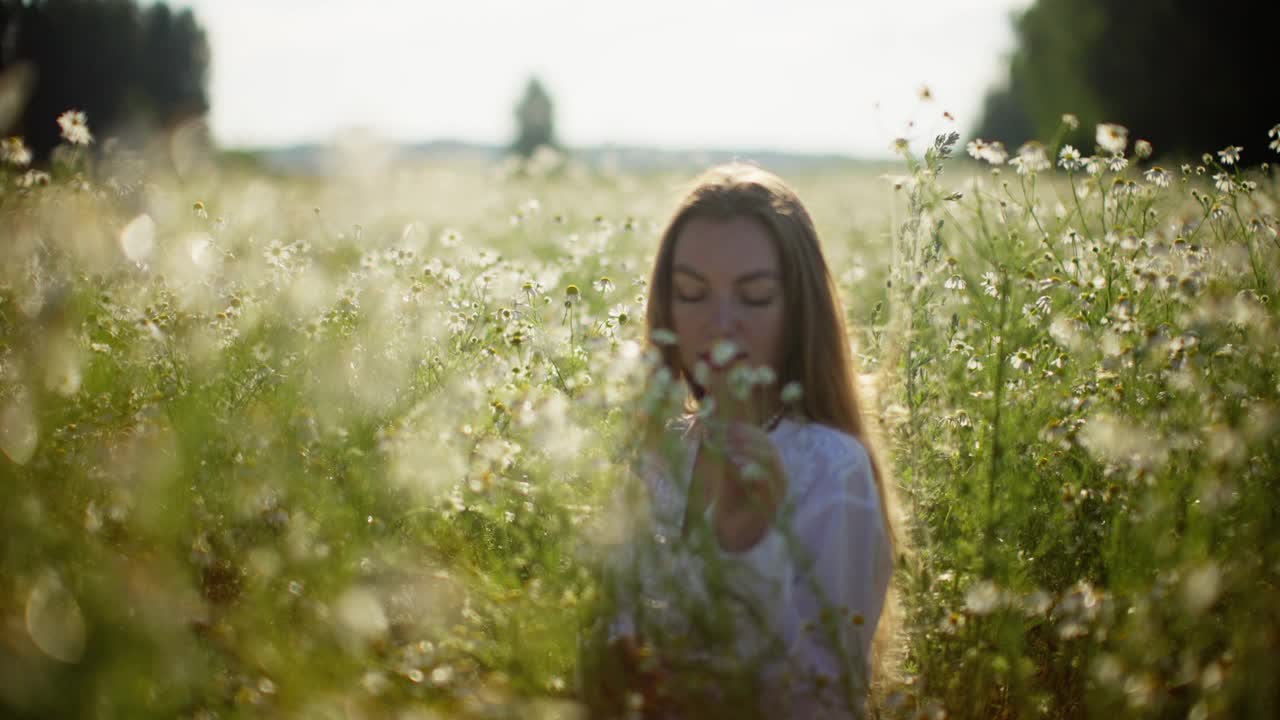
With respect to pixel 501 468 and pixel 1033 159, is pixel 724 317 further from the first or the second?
pixel 1033 159

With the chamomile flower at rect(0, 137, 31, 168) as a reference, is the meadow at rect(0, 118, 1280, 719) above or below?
below

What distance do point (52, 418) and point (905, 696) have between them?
234cm

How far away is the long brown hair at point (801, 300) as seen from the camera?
2072mm

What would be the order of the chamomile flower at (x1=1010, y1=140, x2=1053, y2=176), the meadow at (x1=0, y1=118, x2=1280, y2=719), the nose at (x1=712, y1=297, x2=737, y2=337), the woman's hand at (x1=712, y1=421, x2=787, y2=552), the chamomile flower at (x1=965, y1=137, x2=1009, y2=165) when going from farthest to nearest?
1. the chamomile flower at (x1=965, y1=137, x2=1009, y2=165)
2. the chamomile flower at (x1=1010, y1=140, x2=1053, y2=176)
3. the nose at (x1=712, y1=297, x2=737, y2=337)
4. the woman's hand at (x1=712, y1=421, x2=787, y2=552)
5. the meadow at (x1=0, y1=118, x2=1280, y2=719)

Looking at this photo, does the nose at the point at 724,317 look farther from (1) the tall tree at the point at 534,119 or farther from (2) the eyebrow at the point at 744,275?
(1) the tall tree at the point at 534,119

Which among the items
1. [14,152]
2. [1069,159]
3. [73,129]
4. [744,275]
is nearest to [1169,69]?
[1069,159]

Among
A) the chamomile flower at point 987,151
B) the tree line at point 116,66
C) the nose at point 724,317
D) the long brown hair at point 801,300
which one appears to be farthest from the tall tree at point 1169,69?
the tree line at point 116,66

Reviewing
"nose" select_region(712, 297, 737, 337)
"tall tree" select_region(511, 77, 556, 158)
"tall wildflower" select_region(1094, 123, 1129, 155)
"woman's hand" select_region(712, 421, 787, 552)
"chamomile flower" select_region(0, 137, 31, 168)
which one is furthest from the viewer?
"tall tree" select_region(511, 77, 556, 158)

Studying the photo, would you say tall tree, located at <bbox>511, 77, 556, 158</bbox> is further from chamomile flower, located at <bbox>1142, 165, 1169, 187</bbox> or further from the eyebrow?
the eyebrow

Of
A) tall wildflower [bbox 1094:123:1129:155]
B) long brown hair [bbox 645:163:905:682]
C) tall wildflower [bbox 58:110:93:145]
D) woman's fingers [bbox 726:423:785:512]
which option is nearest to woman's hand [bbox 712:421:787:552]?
woman's fingers [bbox 726:423:785:512]

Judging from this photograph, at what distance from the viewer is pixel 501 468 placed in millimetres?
2340

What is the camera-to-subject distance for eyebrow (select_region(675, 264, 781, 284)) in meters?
2.00

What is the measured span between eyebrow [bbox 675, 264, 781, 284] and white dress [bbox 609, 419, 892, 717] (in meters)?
0.34

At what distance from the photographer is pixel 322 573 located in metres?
1.93
